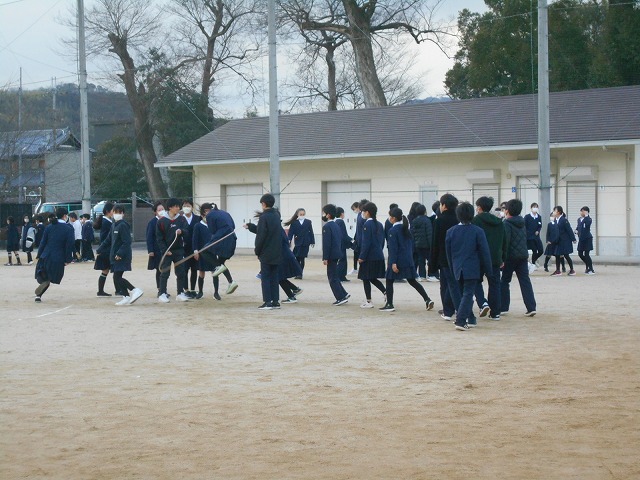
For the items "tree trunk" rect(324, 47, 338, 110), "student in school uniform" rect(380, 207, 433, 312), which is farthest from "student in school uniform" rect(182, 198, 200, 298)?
"tree trunk" rect(324, 47, 338, 110)

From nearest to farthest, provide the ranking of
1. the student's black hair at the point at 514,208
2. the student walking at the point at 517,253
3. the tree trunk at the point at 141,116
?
the student walking at the point at 517,253 → the student's black hair at the point at 514,208 → the tree trunk at the point at 141,116

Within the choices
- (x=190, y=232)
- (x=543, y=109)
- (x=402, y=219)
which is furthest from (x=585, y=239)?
(x=190, y=232)

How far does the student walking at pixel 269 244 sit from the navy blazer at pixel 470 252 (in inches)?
146

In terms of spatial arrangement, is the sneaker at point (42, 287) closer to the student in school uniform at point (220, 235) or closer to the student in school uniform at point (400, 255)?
the student in school uniform at point (220, 235)

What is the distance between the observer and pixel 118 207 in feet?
56.7

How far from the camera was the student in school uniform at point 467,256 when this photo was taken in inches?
500

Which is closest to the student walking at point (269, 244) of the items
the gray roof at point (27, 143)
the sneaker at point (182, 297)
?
the sneaker at point (182, 297)

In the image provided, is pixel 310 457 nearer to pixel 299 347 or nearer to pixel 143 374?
pixel 143 374

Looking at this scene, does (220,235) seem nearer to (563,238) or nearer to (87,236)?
(563,238)

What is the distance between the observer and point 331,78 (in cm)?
4966

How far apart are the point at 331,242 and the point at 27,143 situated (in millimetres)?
39311

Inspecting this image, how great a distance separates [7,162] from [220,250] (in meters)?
34.9

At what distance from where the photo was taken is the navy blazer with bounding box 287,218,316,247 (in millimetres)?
21547

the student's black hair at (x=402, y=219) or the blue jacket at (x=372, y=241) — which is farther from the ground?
the student's black hair at (x=402, y=219)
